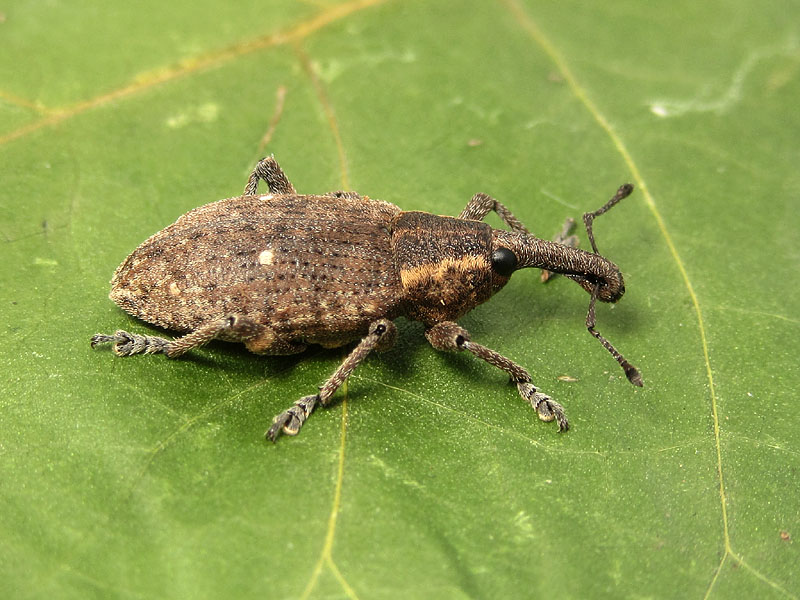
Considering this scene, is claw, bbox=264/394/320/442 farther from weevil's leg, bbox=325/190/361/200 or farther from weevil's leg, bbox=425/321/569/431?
weevil's leg, bbox=325/190/361/200

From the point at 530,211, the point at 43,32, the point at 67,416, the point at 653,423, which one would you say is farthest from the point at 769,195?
the point at 43,32

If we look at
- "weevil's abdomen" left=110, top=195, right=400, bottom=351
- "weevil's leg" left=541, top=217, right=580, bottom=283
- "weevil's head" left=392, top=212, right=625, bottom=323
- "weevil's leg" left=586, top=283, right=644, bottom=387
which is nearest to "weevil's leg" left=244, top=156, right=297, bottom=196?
"weevil's abdomen" left=110, top=195, right=400, bottom=351

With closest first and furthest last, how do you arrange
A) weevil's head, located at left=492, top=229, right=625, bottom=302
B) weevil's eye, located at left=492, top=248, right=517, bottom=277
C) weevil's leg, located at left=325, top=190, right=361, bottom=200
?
weevil's eye, located at left=492, top=248, right=517, bottom=277 < weevil's head, located at left=492, top=229, right=625, bottom=302 < weevil's leg, located at left=325, top=190, right=361, bottom=200

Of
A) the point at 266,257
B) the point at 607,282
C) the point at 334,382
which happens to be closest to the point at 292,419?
the point at 334,382

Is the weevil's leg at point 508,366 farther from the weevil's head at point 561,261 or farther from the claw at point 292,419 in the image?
the claw at point 292,419

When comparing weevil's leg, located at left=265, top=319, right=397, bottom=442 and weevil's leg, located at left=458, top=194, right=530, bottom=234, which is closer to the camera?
weevil's leg, located at left=265, top=319, right=397, bottom=442

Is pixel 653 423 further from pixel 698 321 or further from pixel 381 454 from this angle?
pixel 381 454

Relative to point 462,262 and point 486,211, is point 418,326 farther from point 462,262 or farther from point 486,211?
point 486,211
